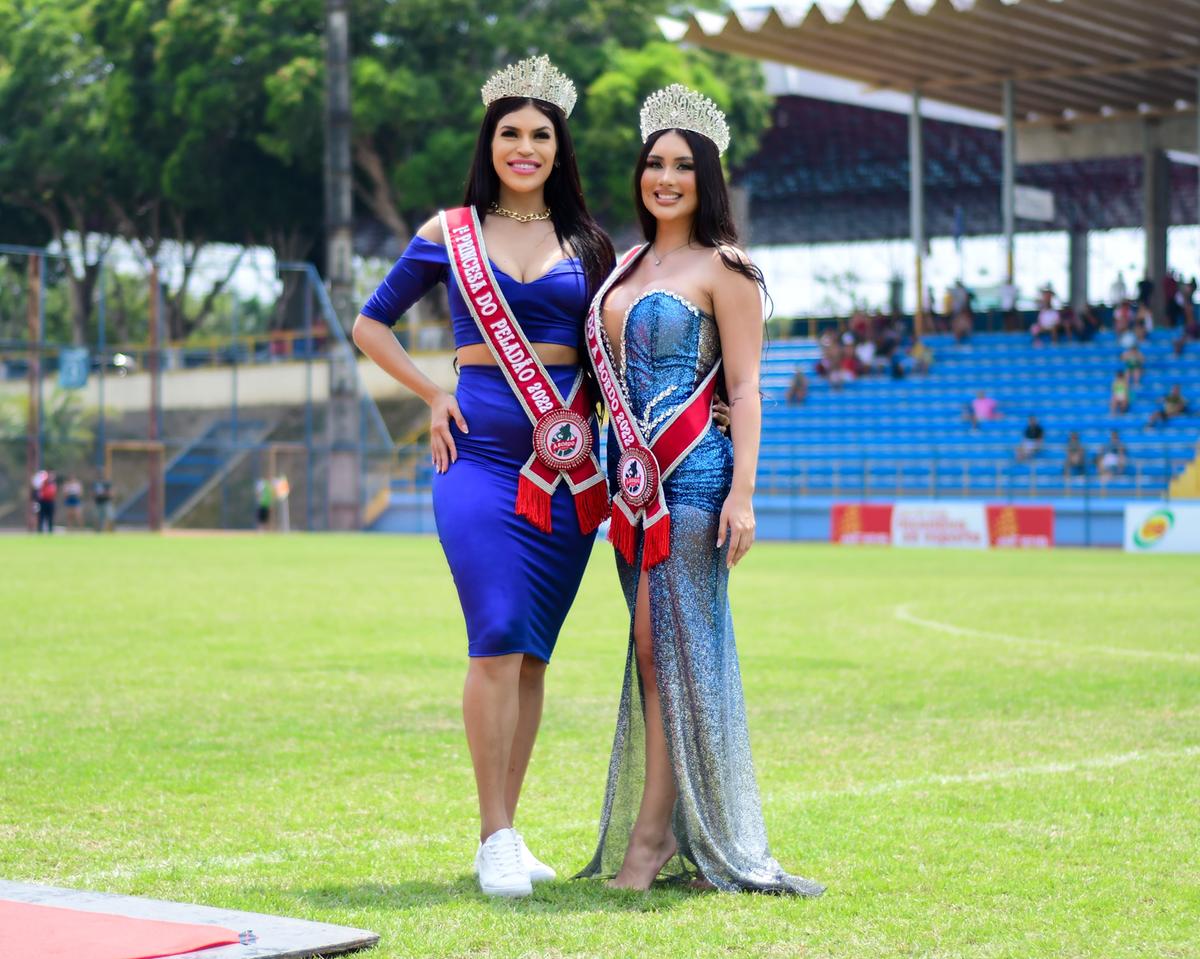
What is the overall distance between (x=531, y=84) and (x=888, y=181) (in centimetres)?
4968

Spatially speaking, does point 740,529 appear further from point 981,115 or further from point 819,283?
point 819,283

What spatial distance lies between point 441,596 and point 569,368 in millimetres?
12825

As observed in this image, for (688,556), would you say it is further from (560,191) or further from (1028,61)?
(1028,61)

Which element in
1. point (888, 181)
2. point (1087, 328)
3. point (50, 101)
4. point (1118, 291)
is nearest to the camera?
point (1087, 328)

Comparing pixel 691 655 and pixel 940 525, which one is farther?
pixel 940 525

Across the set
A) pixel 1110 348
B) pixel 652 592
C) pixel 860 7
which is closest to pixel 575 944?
Result: pixel 652 592

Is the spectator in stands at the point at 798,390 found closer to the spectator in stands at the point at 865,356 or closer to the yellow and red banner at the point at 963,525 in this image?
the spectator in stands at the point at 865,356

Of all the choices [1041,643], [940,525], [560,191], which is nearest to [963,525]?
[940,525]

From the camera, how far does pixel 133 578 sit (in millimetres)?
20609

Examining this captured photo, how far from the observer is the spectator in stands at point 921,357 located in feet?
128

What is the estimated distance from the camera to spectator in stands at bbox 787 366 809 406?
3972cm

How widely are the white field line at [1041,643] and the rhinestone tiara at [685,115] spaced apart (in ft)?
23.5

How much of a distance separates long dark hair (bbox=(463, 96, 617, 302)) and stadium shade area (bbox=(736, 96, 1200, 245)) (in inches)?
1712

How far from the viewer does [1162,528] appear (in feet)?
92.9
